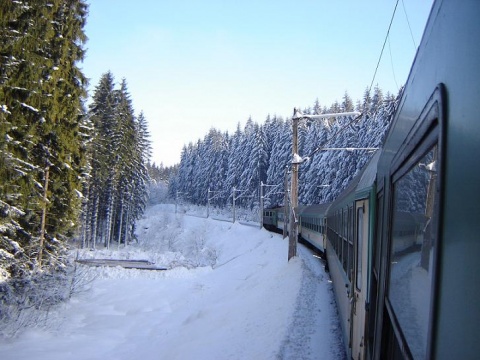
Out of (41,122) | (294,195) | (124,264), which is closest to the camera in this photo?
(41,122)

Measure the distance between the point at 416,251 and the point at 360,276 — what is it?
344cm

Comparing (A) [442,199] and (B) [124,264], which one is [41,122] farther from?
(B) [124,264]

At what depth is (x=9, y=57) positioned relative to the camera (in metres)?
11.2

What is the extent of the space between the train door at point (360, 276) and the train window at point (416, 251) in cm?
218

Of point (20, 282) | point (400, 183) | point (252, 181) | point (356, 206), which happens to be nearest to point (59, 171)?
point (20, 282)

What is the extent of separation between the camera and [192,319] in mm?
14117

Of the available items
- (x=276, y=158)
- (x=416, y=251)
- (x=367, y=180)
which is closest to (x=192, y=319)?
(x=367, y=180)

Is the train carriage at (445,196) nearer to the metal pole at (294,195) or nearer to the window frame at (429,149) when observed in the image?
the window frame at (429,149)

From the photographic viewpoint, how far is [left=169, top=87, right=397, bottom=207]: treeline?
1734 inches

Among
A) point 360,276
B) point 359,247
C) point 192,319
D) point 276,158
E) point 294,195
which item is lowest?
point 192,319

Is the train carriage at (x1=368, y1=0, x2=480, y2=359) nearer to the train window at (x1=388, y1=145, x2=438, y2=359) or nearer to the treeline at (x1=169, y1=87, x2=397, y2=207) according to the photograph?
the train window at (x1=388, y1=145, x2=438, y2=359)

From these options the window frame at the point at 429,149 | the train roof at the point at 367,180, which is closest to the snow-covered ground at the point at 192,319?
the train roof at the point at 367,180

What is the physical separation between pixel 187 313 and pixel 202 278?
8.58 metres

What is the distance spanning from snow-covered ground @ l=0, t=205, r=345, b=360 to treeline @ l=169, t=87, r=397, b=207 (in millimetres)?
9689
